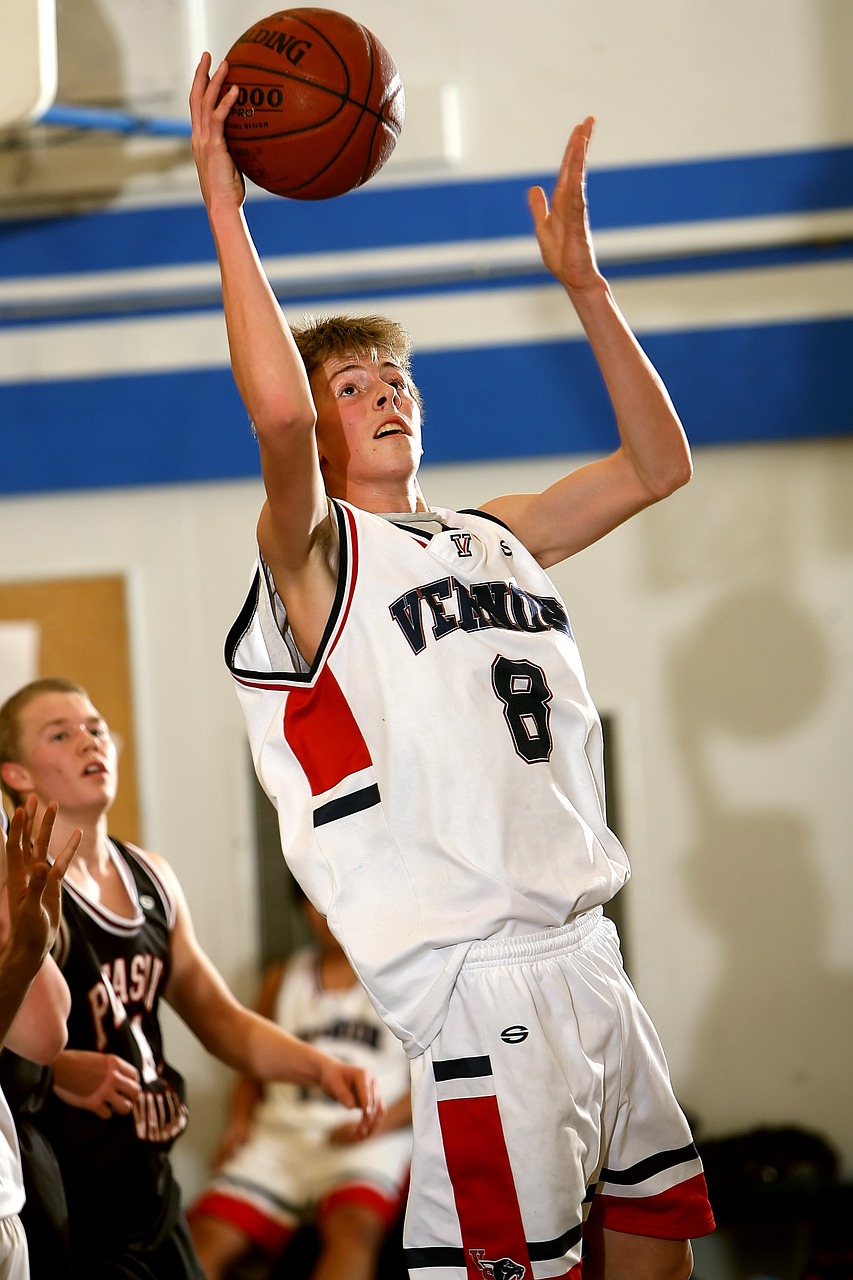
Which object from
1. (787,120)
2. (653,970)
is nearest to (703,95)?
(787,120)

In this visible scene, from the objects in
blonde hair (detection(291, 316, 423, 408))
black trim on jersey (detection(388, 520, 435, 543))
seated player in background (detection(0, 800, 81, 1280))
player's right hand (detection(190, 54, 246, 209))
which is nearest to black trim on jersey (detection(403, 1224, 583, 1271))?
seated player in background (detection(0, 800, 81, 1280))

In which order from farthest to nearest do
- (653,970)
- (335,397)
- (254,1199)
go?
(653,970)
(254,1199)
(335,397)

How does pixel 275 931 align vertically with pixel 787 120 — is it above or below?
below

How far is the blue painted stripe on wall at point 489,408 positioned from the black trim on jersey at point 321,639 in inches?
118

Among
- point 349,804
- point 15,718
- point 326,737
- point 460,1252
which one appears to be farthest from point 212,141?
point 460,1252

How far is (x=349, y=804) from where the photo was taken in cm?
215

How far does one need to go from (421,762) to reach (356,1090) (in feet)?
3.31

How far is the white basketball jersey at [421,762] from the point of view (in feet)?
6.79

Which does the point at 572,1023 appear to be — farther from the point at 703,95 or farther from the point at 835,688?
the point at 703,95

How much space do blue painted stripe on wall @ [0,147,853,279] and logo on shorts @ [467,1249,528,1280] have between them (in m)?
4.12

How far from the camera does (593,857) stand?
216 cm

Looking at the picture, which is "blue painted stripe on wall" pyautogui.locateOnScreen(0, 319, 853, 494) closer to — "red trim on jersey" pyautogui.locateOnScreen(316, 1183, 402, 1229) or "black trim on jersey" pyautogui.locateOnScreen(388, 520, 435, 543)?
"red trim on jersey" pyautogui.locateOnScreen(316, 1183, 402, 1229)

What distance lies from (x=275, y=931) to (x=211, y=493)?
69.6 inches

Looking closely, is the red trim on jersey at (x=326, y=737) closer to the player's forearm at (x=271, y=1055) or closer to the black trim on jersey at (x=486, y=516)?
the black trim on jersey at (x=486, y=516)
